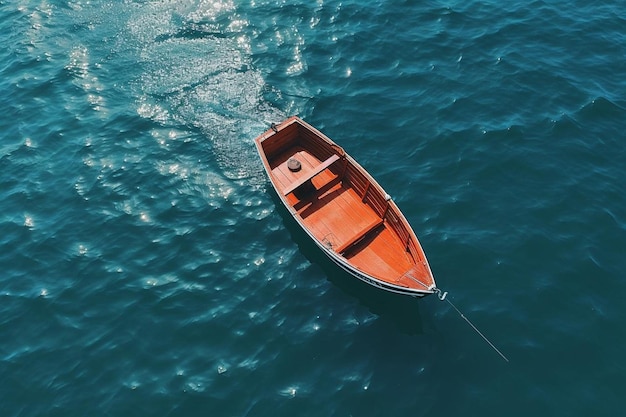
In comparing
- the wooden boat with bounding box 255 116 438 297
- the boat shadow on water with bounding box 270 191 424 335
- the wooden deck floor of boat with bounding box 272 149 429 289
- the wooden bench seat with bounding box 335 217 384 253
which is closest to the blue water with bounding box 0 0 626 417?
the boat shadow on water with bounding box 270 191 424 335

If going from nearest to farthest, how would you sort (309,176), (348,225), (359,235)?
(359,235) → (348,225) → (309,176)

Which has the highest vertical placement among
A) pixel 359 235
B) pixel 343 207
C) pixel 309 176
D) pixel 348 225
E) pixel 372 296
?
pixel 309 176

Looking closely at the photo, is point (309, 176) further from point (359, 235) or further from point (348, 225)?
point (359, 235)

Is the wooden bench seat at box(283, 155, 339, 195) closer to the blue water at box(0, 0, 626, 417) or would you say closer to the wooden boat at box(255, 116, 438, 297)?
the wooden boat at box(255, 116, 438, 297)

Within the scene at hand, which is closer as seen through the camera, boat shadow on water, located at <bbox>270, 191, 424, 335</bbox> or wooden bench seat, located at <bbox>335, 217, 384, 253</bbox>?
boat shadow on water, located at <bbox>270, 191, 424, 335</bbox>

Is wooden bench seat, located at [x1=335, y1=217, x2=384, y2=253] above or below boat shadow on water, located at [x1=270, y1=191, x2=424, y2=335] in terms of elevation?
above

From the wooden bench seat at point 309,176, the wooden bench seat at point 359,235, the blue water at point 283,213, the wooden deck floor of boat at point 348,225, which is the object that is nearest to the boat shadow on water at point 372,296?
the blue water at point 283,213

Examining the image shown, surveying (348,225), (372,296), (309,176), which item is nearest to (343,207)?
(348,225)

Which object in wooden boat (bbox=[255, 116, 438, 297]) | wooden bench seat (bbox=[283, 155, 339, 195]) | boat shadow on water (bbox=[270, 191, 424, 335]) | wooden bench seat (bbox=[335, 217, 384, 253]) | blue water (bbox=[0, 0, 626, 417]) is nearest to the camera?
blue water (bbox=[0, 0, 626, 417])
